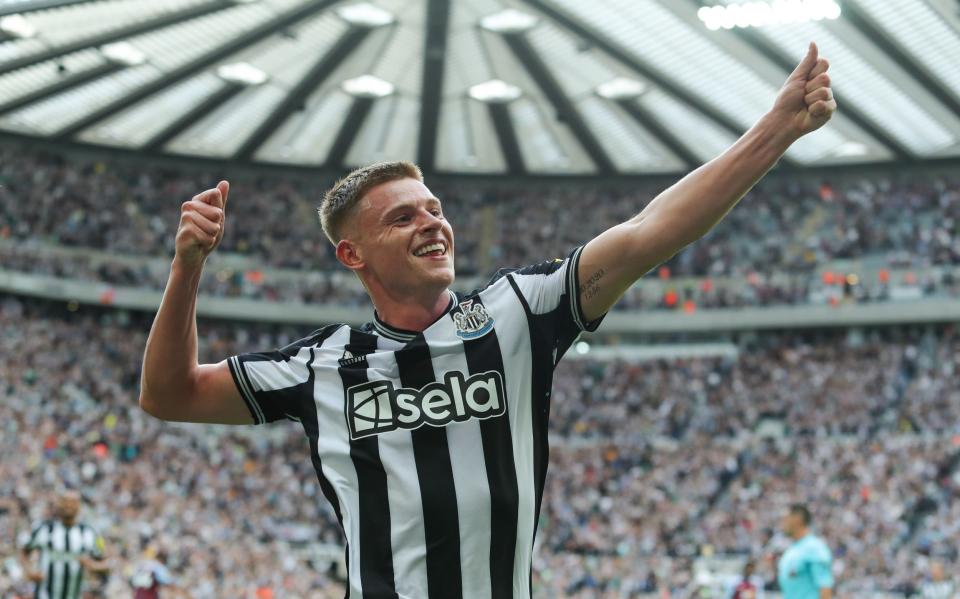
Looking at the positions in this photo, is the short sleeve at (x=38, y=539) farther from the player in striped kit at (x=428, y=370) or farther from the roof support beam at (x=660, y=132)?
the roof support beam at (x=660, y=132)

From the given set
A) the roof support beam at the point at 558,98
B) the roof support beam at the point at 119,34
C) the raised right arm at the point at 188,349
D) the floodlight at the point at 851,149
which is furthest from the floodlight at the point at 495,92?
the raised right arm at the point at 188,349

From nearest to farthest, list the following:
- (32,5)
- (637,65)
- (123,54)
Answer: (32,5) → (123,54) → (637,65)

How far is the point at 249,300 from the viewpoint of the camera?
3434 cm

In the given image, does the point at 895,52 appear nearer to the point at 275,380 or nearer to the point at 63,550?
the point at 63,550

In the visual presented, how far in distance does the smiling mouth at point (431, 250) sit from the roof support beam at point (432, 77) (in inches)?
860

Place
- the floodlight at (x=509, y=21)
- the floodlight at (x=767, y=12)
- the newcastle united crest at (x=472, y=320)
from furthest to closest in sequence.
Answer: the floodlight at (x=509, y=21)
the floodlight at (x=767, y=12)
the newcastle united crest at (x=472, y=320)

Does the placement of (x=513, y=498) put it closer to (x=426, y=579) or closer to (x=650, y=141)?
(x=426, y=579)

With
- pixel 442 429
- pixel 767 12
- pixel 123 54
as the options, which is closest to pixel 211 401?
pixel 442 429

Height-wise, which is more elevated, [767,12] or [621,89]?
[767,12]

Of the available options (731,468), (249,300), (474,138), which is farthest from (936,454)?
(249,300)

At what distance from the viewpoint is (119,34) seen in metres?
24.5

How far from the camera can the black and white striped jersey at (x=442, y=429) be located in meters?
2.89

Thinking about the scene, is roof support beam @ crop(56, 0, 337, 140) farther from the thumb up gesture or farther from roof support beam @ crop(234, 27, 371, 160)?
the thumb up gesture

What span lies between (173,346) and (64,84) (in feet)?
89.7
